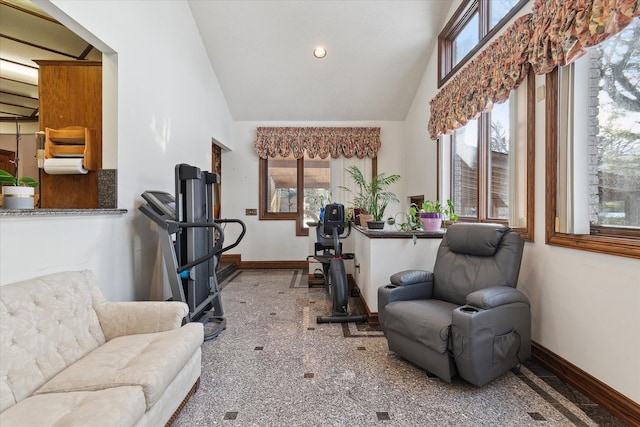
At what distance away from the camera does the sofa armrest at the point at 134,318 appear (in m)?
1.84

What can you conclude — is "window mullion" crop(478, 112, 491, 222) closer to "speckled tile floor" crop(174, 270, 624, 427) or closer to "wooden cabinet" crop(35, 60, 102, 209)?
"speckled tile floor" crop(174, 270, 624, 427)

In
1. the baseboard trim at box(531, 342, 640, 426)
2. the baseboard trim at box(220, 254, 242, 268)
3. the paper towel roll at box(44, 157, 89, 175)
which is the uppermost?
the paper towel roll at box(44, 157, 89, 175)

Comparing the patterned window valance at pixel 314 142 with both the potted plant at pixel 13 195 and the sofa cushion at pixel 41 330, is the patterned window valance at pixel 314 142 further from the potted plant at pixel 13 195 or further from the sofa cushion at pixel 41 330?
the sofa cushion at pixel 41 330

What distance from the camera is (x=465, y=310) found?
1839mm

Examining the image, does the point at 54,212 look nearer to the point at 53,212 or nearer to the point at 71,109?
the point at 53,212

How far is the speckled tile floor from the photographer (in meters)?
1.65

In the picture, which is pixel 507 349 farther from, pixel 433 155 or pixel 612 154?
pixel 433 155

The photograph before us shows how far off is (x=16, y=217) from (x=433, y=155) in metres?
4.51

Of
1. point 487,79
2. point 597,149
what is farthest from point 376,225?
point 597,149

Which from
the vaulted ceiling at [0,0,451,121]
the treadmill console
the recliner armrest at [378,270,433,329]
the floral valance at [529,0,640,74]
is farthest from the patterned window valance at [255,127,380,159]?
the recliner armrest at [378,270,433,329]

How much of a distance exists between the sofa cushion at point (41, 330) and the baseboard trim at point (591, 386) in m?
2.97

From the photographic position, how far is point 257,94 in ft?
17.3

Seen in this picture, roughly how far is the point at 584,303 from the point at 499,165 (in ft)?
5.22

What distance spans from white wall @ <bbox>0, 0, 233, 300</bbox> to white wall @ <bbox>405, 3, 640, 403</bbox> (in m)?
3.36
